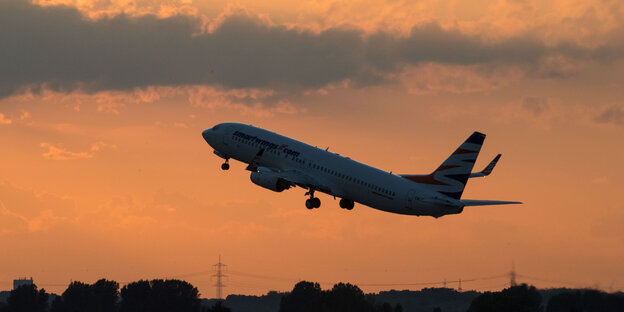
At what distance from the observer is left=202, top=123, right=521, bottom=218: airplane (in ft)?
419

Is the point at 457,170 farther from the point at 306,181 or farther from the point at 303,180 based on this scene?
the point at 303,180

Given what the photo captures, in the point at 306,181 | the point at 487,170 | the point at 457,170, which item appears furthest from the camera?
the point at 487,170

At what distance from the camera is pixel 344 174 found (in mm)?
134375

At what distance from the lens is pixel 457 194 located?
128000mm

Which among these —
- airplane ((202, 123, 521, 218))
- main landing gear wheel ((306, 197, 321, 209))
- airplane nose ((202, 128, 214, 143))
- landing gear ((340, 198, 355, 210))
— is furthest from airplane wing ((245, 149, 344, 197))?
airplane nose ((202, 128, 214, 143))

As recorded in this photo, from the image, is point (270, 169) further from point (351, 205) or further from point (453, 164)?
point (453, 164)

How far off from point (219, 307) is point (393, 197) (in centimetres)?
7488

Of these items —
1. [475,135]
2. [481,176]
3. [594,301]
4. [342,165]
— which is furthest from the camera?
[594,301]

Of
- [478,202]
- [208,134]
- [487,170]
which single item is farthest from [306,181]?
[487,170]

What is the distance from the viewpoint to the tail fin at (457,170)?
126812 mm

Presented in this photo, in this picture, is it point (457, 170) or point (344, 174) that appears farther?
point (344, 174)

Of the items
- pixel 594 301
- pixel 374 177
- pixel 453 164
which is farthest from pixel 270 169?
pixel 594 301

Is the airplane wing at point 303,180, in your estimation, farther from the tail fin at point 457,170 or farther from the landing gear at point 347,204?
the tail fin at point 457,170

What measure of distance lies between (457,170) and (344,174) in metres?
13.6
